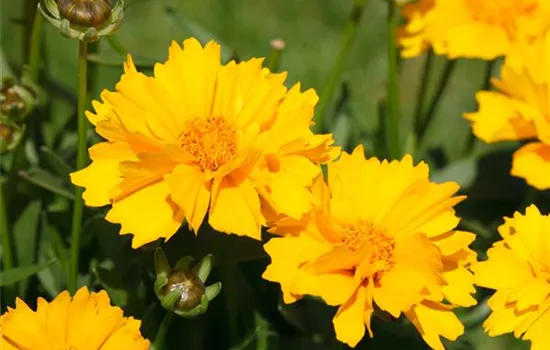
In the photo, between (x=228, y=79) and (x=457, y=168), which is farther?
(x=457, y=168)

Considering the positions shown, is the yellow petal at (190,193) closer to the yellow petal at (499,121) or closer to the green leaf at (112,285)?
the green leaf at (112,285)

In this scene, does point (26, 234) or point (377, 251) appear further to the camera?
point (26, 234)

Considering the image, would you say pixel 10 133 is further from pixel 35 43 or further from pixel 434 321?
pixel 434 321

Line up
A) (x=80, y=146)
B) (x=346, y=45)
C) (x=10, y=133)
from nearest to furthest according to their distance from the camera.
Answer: (x=80, y=146)
(x=10, y=133)
(x=346, y=45)

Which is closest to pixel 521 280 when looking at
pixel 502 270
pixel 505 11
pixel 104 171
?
pixel 502 270

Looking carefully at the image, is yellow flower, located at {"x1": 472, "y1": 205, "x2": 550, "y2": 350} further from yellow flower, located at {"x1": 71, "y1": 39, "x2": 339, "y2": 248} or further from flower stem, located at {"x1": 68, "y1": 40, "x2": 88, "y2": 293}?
flower stem, located at {"x1": 68, "y1": 40, "x2": 88, "y2": 293}

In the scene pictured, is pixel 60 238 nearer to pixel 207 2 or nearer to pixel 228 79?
pixel 228 79

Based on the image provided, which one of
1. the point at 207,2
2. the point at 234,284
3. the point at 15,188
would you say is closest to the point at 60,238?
the point at 15,188
